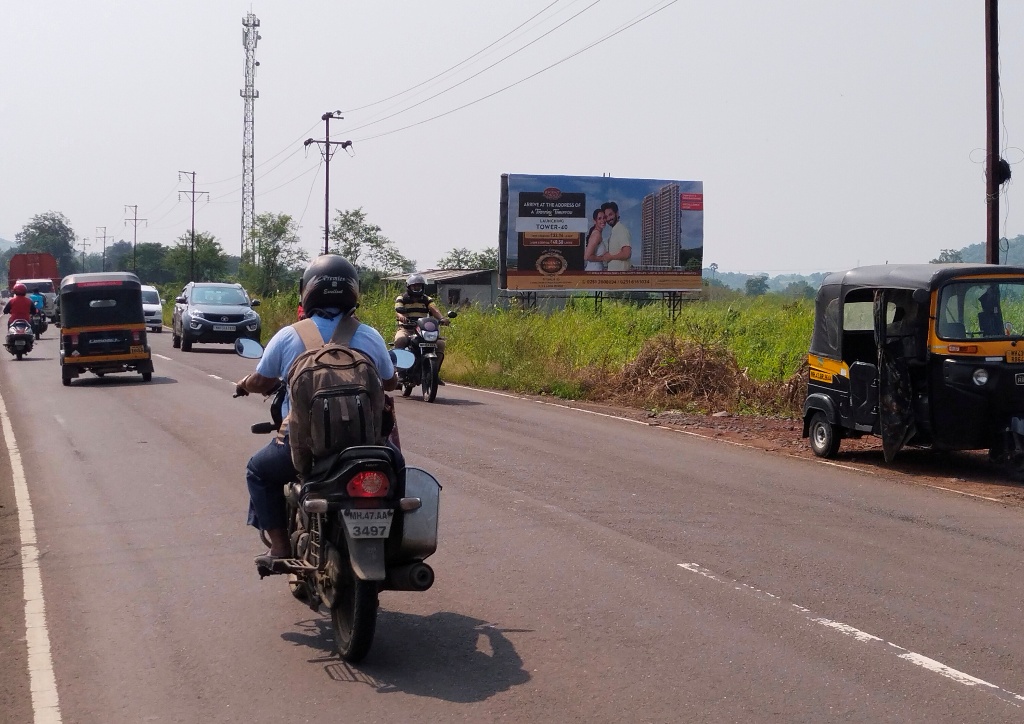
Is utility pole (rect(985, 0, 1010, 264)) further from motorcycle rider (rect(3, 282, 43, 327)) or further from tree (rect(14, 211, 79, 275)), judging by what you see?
tree (rect(14, 211, 79, 275))

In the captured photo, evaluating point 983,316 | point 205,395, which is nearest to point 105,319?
point 205,395

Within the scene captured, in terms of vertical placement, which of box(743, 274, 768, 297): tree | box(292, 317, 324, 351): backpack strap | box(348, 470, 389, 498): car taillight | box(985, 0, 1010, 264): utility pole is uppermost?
box(743, 274, 768, 297): tree

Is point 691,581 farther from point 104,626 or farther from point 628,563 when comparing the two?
point 104,626

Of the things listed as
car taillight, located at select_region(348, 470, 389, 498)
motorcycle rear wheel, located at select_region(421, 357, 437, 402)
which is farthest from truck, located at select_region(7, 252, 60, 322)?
car taillight, located at select_region(348, 470, 389, 498)

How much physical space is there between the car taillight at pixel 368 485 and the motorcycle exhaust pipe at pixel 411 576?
447 mm

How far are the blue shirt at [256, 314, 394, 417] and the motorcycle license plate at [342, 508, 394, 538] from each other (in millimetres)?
787

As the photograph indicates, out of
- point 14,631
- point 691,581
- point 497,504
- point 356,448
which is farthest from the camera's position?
point 497,504

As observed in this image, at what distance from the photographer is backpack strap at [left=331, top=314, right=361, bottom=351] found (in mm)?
5625

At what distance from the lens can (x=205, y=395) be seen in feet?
63.0

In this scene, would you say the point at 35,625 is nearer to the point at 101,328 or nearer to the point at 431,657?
the point at 431,657

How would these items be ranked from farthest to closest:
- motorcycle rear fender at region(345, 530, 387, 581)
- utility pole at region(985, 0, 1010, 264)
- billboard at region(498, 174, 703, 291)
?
billboard at region(498, 174, 703, 291) → utility pole at region(985, 0, 1010, 264) → motorcycle rear fender at region(345, 530, 387, 581)

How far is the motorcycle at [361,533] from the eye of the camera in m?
5.15

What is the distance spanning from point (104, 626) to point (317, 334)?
2044 millimetres

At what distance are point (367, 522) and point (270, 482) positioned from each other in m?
0.91
